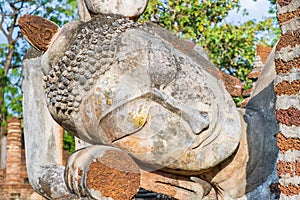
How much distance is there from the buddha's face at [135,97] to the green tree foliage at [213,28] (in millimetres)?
5878

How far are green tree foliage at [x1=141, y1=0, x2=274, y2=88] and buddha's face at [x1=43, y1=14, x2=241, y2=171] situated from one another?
588 cm

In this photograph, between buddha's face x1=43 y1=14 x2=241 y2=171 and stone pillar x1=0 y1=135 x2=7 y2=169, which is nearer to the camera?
buddha's face x1=43 y1=14 x2=241 y2=171

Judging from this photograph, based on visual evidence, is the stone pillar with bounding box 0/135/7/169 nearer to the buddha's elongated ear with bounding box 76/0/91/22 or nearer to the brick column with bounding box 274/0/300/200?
the buddha's elongated ear with bounding box 76/0/91/22

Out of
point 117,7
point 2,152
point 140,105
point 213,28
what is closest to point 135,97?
point 140,105

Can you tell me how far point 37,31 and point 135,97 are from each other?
1.88ft

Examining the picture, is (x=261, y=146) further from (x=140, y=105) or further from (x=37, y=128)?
(x=37, y=128)

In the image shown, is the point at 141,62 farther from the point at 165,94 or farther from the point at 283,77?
the point at 283,77

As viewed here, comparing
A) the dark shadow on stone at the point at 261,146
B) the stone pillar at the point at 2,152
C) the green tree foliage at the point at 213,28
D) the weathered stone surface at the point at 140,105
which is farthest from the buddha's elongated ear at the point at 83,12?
the stone pillar at the point at 2,152

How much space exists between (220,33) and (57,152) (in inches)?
246

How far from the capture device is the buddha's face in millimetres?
2568

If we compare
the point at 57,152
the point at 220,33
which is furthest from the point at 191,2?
the point at 57,152

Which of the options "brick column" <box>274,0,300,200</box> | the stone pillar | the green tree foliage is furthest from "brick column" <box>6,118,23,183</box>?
"brick column" <box>274,0,300,200</box>

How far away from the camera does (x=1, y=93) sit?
15141mm

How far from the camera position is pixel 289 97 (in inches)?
95.9
